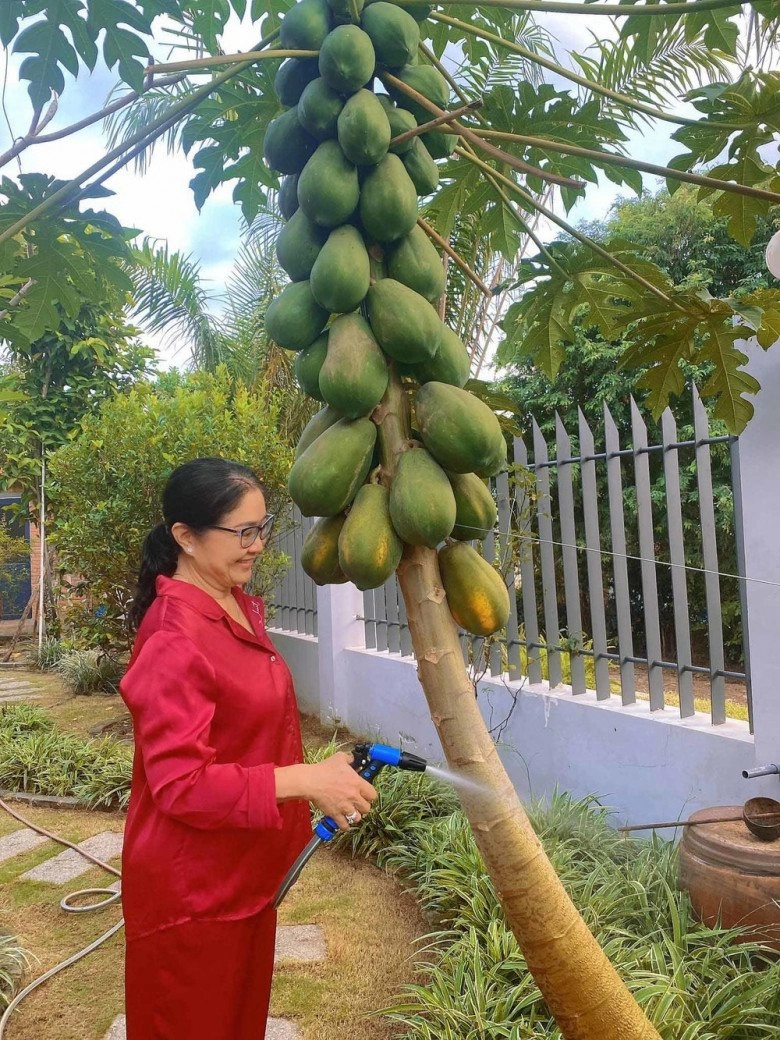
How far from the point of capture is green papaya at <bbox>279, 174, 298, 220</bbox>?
1.44m

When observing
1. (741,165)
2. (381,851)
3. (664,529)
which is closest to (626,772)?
(381,851)

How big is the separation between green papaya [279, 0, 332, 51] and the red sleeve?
3.43ft

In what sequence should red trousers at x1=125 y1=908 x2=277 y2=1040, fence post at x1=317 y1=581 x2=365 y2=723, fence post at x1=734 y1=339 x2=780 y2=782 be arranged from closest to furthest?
red trousers at x1=125 y1=908 x2=277 y2=1040, fence post at x1=734 y1=339 x2=780 y2=782, fence post at x1=317 y1=581 x2=365 y2=723

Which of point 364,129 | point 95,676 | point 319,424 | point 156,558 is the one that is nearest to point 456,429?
point 319,424

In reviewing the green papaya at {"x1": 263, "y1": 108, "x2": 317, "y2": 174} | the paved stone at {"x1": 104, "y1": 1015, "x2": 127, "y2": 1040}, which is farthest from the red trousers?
the green papaya at {"x1": 263, "y1": 108, "x2": 317, "y2": 174}

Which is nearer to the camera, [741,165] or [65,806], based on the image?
[741,165]

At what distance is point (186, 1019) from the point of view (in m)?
1.65

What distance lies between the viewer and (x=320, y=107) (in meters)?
1.30

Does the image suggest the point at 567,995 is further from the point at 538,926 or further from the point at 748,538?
the point at 748,538

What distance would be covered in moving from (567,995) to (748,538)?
2.53 m

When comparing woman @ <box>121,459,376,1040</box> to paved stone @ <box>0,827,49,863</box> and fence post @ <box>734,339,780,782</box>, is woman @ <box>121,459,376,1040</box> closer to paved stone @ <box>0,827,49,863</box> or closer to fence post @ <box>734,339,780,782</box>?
fence post @ <box>734,339,780,782</box>

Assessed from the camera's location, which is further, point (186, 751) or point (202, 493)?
point (202, 493)

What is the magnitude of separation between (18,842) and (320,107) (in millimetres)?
4491

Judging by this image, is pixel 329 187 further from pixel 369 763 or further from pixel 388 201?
pixel 369 763
